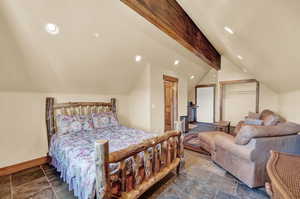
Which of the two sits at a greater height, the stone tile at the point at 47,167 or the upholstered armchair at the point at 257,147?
the upholstered armchair at the point at 257,147

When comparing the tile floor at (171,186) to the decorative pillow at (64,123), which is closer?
the tile floor at (171,186)

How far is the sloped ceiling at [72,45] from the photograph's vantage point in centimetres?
183

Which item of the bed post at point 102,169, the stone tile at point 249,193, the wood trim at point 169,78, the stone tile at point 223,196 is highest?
the wood trim at point 169,78

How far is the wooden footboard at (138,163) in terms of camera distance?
1.26 meters

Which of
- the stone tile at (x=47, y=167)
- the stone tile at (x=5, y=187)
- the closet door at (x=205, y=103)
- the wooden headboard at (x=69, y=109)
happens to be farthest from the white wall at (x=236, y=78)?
the stone tile at (x=5, y=187)

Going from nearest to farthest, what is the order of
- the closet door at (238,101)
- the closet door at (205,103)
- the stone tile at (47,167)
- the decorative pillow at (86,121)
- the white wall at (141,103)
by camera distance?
the stone tile at (47,167) < the decorative pillow at (86,121) < the white wall at (141,103) < the closet door at (238,101) < the closet door at (205,103)

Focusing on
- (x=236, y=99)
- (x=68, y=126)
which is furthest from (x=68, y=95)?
(x=236, y=99)

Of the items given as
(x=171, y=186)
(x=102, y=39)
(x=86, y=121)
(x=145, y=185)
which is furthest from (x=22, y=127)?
(x=171, y=186)

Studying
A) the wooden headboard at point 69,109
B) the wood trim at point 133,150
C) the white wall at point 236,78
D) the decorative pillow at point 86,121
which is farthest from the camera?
the white wall at point 236,78

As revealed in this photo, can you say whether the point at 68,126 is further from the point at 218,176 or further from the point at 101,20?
the point at 218,176

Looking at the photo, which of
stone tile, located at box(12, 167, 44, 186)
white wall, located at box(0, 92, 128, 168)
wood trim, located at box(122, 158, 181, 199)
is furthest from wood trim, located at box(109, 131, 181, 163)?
white wall, located at box(0, 92, 128, 168)

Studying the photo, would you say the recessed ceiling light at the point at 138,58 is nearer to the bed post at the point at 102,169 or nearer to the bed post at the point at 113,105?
the bed post at the point at 113,105

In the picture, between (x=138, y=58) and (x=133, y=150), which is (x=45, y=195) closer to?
(x=133, y=150)

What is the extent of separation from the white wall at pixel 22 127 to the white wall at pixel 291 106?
584cm
